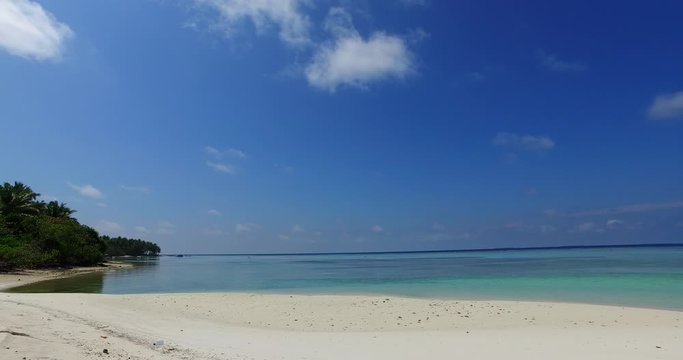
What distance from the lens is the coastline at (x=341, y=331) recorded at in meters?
8.23

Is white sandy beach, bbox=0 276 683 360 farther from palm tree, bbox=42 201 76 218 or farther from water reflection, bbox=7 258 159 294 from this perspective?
palm tree, bbox=42 201 76 218

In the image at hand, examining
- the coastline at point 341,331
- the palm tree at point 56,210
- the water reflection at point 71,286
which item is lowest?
the water reflection at point 71,286

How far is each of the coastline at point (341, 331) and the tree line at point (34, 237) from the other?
33670mm

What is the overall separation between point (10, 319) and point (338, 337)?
7.57m

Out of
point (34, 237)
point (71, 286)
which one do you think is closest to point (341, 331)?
point (71, 286)

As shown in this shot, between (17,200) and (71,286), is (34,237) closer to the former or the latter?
(17,200)

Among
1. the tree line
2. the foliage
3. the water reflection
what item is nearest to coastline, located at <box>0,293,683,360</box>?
the water reflection

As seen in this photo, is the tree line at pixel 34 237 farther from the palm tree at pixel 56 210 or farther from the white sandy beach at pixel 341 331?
the white sandy beach at pixel 341 331

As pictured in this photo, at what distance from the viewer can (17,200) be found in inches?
2277

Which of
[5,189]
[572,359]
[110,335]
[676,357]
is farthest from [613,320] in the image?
[5,189]

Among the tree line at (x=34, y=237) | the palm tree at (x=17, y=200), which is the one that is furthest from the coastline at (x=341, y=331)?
the palm tree at (x=17, y=200)

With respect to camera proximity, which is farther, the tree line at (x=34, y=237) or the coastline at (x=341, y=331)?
the tree line at (x=34, y=237)

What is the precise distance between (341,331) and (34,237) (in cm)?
5315

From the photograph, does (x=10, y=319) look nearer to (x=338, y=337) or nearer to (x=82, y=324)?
(x=82, y=324)
